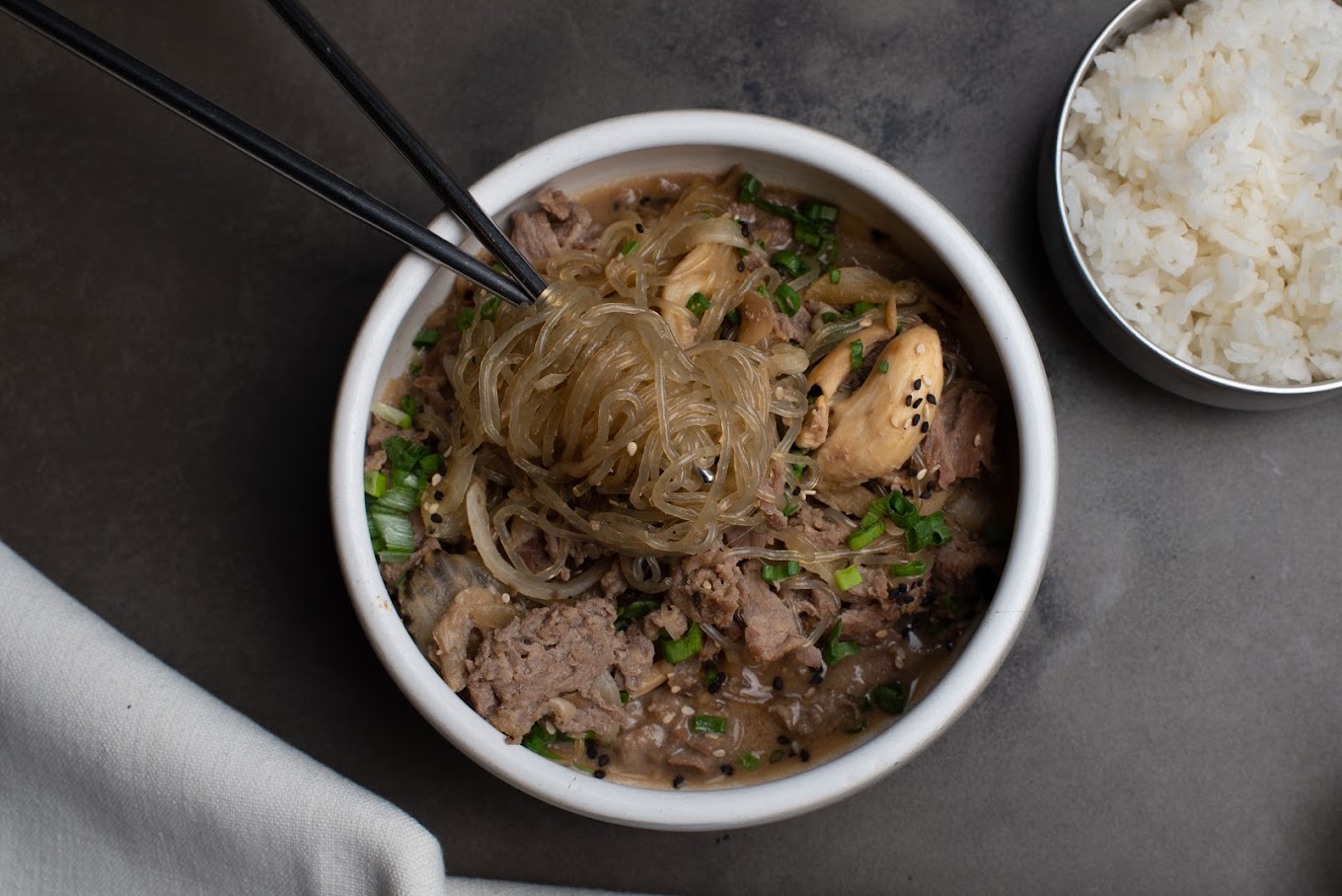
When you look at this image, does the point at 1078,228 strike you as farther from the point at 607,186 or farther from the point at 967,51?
the point at 607,186

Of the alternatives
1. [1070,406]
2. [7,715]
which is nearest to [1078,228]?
[1070,406]

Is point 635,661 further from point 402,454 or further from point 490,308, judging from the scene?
point 490,308

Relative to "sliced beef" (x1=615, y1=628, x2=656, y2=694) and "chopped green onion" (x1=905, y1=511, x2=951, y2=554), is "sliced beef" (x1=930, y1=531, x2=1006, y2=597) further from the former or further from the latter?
"sliced beef" (x1=615, y1=628, x2=656, y2=694)

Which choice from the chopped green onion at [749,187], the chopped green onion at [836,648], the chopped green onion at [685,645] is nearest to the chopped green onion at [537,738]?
the chopped green onion at [685,645]

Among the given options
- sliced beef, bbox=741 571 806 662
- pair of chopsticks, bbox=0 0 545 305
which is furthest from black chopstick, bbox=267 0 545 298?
sliced beef, bbox=741 571 806 662

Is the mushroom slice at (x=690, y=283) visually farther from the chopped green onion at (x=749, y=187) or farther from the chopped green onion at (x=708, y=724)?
the chopped green onion at (x=708, y=724)

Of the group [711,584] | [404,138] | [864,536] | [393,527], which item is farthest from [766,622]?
[404,138]
